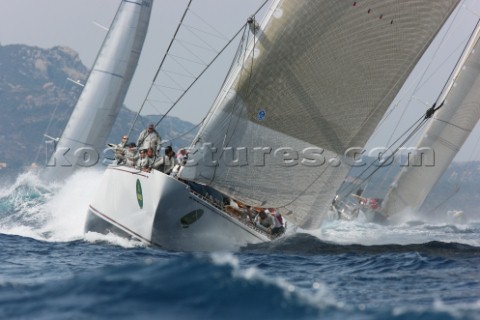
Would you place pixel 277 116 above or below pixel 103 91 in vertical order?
below

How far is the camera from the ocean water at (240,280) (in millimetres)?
7316

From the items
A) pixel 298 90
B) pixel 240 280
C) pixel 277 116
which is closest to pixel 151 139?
pixel 277 116

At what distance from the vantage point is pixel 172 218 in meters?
14.3

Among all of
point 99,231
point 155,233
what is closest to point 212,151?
point 155,233

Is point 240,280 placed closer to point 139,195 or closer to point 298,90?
point 139,195

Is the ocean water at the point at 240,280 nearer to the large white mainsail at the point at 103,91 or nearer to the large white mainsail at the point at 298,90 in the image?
the large white mainsail at the point at 298,90

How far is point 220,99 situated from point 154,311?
8.70 meters

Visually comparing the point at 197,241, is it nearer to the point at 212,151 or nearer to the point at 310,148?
the point at 212,151

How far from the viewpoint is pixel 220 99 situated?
15.4 m

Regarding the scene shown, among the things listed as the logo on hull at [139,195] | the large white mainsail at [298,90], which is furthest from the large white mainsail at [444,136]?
the logo on hull at [139,195]

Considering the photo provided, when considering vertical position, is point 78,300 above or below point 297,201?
below

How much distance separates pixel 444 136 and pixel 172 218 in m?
19.2

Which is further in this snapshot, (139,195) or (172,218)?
(139,195)

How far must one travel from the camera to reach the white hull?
14.3 meters
